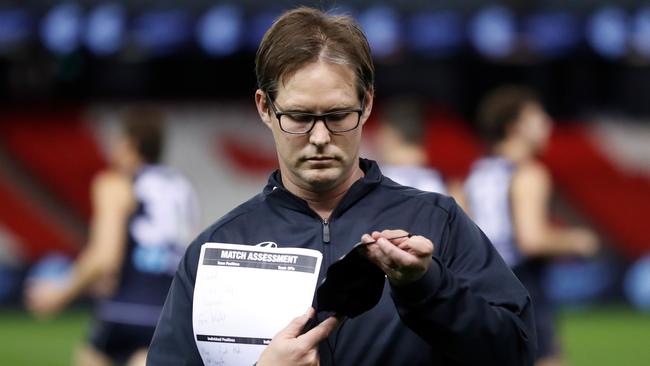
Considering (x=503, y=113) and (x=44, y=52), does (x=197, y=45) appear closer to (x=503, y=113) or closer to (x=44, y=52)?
(x=44, y=52)

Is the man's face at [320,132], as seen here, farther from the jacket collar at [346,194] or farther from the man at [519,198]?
the man at [519,198]

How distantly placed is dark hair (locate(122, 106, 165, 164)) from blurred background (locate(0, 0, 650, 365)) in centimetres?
734

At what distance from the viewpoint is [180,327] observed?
3.30m

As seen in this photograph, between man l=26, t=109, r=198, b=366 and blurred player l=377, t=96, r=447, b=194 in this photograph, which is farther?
blurred player l=377, t=96, r=447, b=194

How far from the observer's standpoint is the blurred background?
1658 cm

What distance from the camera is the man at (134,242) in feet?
24.1

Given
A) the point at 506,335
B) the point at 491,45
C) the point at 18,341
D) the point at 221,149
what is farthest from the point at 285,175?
the point at 221,149

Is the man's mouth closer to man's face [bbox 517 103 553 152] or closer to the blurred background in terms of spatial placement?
man's face [bbox 517 103 553 152]

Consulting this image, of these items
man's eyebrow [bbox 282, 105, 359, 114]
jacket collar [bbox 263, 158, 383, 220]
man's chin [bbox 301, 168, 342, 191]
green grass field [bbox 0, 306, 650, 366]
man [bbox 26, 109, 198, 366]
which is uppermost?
man's eyebrow [bbox 282, 105, 359, 114]

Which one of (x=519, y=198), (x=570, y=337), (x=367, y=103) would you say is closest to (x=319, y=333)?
(x=367, y=103)

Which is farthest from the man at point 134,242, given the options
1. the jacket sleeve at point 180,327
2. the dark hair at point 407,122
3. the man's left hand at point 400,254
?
the man's left hand at point 400,254

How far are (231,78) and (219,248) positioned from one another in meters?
15.9

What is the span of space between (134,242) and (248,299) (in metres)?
4.29

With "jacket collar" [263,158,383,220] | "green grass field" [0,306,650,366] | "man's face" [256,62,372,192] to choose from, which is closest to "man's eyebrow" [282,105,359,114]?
"man's face" [256,62,372,192]
